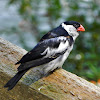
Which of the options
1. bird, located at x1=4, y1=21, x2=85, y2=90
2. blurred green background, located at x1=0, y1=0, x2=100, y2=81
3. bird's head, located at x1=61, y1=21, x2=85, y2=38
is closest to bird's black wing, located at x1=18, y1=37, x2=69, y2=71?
bird, located at x1=4, y1=21, x2=85, y2=90

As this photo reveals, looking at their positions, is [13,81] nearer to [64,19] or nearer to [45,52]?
[45,52]

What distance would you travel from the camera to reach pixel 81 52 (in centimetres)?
357

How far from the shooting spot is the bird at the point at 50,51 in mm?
1698

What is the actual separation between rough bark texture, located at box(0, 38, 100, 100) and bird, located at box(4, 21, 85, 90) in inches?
3.1

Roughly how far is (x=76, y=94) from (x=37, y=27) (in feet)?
7.27

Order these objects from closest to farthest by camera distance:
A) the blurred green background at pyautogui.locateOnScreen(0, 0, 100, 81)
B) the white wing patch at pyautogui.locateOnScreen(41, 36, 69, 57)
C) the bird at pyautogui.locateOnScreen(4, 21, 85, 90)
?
the bird at pyautogui.locateOnScreen(4, 21, 85, 90), the white wing patch at pyautogui.locateOnScreen(41, 36, 69, 57), the blurred green background at pyautogui.locateOnScreen(0, 0, 100, 81)

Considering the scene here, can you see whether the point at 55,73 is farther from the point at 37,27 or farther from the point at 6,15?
the point at 6,15

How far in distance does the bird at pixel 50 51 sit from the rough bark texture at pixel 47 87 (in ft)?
0.26

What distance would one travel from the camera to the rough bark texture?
1611mm

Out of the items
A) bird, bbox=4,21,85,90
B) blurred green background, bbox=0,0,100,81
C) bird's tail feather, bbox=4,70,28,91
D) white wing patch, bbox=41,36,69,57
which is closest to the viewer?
bird's tail feather, bbox=4,70,28,91

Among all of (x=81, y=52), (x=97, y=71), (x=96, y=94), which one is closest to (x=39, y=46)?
(x=96, y=94)

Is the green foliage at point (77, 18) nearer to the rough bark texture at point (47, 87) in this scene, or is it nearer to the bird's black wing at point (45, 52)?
the bird's black wing at point (45, 52)

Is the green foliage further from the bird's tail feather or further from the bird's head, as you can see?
the bird's tail feather

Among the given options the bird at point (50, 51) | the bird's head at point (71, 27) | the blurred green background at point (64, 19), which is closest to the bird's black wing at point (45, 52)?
the bird at point (50, 51)
